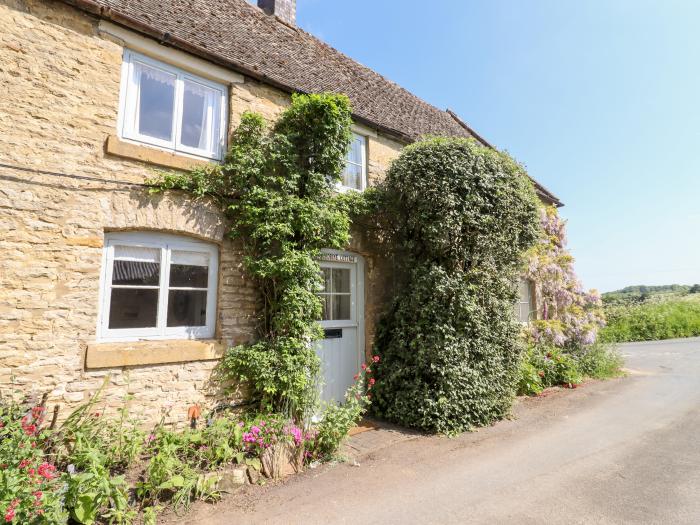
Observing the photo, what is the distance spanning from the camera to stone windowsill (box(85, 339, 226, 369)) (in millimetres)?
4402

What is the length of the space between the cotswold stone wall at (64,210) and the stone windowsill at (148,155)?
0.28 feet

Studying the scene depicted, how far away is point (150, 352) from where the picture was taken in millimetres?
4734

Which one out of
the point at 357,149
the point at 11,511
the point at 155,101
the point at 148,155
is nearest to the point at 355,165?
the point at 357,149

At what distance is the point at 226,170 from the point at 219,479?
3.98 metres

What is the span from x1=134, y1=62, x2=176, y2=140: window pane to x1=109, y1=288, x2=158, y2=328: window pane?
2.18 m

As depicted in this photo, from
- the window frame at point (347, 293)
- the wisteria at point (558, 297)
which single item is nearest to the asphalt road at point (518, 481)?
the window frame at point (347, 293)

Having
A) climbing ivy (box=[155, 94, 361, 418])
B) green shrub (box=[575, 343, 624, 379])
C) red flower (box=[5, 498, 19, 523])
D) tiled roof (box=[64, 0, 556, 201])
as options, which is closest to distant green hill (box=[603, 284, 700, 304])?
green shrub (box=[575, 343, 624, 379])

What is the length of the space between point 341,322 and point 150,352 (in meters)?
3.33

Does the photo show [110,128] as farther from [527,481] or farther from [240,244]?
[527,481]

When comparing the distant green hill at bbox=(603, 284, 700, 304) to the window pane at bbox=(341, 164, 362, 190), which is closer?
the window pane at bbox=(341, 164, 362, 190)

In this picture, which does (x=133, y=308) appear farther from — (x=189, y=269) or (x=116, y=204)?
(x=116, y=204)

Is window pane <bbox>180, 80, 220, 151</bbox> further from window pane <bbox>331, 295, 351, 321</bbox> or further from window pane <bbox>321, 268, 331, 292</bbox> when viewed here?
window pane <bbox>331, 295, 351, 321</bbox>

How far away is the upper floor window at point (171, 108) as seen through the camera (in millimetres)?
5148

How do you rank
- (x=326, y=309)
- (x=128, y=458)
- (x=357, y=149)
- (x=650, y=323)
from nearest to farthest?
1. (x=128, y=458)
2. (x=326, y=309)
3. (x=357, y=149)
4. (x=650, y=323)
